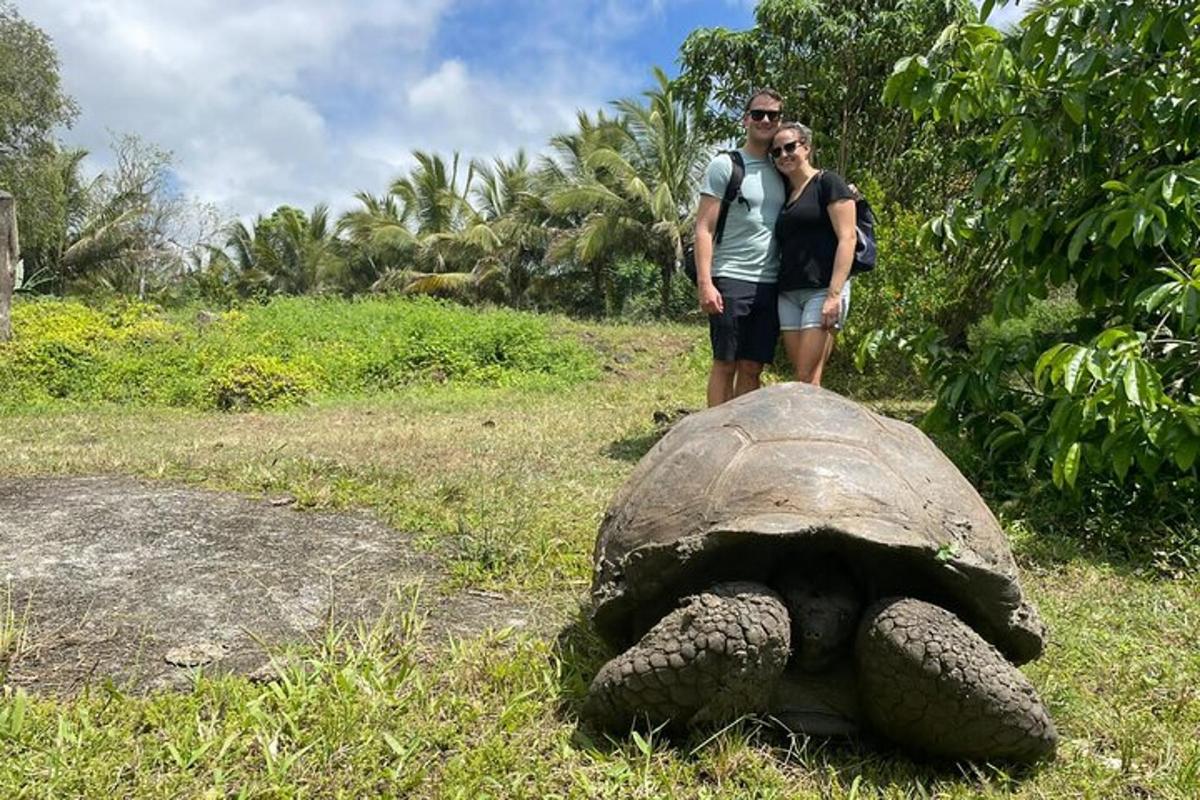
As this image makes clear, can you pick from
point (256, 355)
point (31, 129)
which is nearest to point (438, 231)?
point (31, 129)

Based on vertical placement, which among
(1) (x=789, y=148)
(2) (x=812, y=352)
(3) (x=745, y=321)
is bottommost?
(2) (x=812, y=352)

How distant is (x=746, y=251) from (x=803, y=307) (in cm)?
32

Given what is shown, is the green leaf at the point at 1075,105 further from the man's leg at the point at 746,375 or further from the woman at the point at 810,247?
the man's leg at the point at 746,375

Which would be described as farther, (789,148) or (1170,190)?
(789,148)

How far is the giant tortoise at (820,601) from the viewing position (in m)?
1.76

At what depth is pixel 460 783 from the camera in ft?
6.02

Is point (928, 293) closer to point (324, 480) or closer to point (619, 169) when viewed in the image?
point (324, 480)

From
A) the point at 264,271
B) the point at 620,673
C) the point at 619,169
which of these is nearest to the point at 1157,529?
the point at 620,673

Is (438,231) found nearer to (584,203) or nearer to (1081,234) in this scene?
(584,203)

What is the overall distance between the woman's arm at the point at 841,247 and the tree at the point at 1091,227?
491 mm

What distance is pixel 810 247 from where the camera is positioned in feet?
12.2

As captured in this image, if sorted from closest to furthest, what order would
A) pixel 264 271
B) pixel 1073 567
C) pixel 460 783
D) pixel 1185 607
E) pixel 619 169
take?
1. pixel 460 783
2. pixel 1185 607
3. pixel 1073 567
4. pixel 619 169
5. pixel 264 271

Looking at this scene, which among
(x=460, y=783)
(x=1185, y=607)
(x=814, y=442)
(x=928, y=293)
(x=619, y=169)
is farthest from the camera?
(x=619, y=169)

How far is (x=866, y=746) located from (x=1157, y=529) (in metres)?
Answer: 2.18
